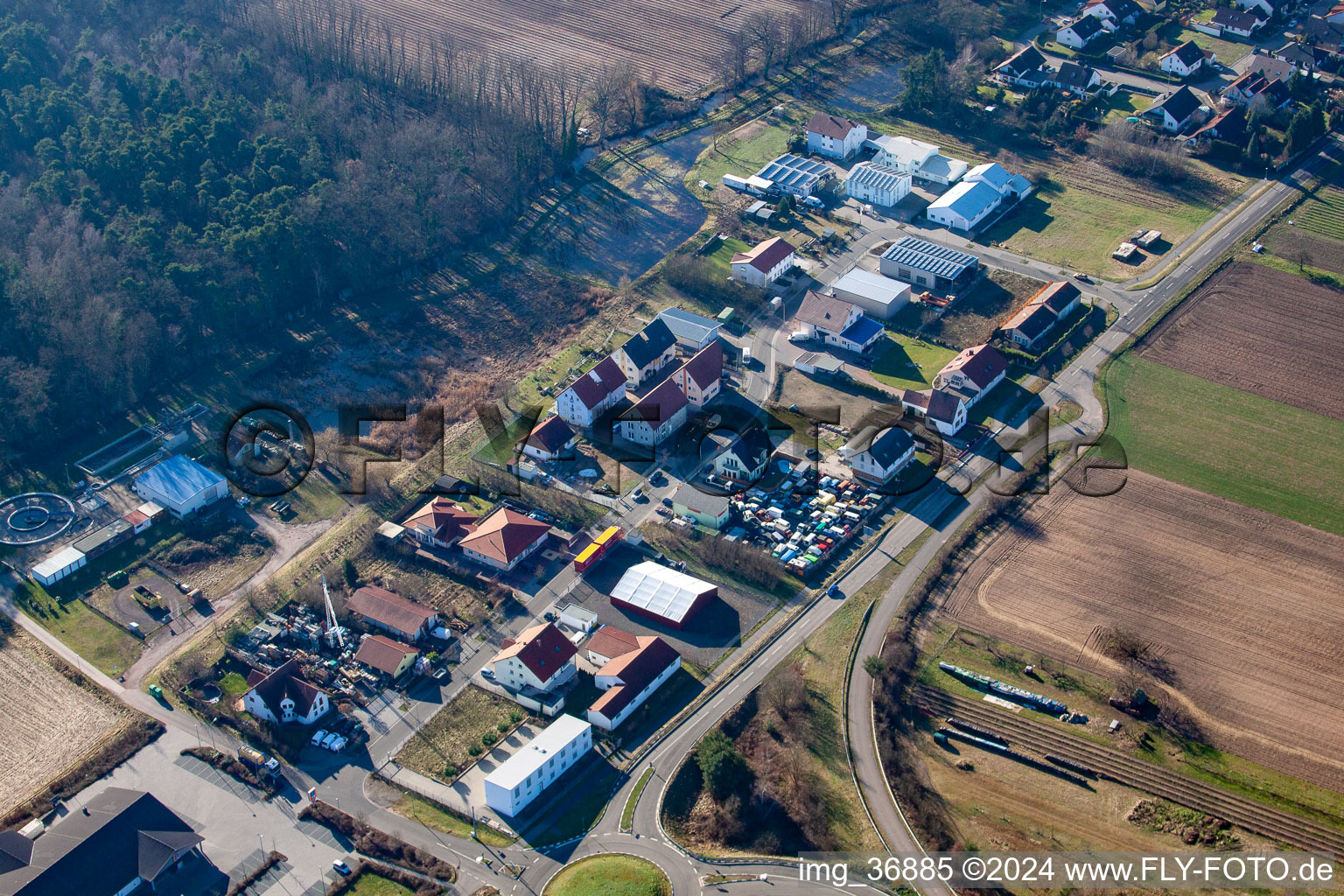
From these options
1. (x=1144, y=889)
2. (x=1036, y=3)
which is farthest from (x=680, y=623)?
(x=1036, y=3)

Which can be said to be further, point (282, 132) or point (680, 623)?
point (282, 132)

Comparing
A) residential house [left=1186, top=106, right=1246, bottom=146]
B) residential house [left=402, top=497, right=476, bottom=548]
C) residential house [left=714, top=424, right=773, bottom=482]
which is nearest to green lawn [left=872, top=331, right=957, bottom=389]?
residential house [left=714, top=424, right=773, bottom=482]

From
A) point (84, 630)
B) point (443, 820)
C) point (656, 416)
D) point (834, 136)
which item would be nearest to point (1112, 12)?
point (834, 136)

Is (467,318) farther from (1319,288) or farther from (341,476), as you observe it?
(1319,288)

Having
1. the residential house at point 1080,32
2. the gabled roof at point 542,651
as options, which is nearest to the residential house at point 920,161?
the residential house at point 1080,32

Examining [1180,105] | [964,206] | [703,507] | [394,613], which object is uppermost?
[1180,105]

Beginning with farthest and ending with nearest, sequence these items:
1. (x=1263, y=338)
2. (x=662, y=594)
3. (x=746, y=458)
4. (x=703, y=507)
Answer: (x=1263, y=338) → (x=746, y=458) → (x=703, y=507) → (x=662, y=594)

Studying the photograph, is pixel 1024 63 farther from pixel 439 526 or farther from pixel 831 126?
pixel 439 526
